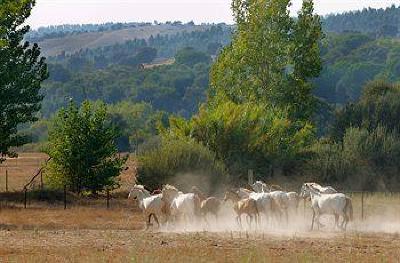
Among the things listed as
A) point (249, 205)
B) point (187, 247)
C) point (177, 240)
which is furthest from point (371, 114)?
point (187, 247)

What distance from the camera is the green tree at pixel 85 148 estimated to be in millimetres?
49812

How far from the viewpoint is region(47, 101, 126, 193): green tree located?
163ft

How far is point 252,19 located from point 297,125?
897 centimetres

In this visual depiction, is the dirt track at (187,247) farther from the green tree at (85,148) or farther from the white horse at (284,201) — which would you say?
the green tree at (85,148)

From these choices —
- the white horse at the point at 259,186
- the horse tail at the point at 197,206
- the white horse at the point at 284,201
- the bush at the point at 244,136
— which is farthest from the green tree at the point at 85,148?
the white horse at the point at 284,201

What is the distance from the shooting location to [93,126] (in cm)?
4984

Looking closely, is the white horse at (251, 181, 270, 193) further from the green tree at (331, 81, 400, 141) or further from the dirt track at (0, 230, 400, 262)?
the green tree at (331, 81, 400, 141)

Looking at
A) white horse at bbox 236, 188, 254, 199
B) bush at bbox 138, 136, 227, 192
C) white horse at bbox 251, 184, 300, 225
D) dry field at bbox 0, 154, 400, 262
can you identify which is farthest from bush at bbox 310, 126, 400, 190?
white horse at bbox 236, 188, 254, 199

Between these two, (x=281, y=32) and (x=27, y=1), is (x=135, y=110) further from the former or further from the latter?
(x=27, y=1)

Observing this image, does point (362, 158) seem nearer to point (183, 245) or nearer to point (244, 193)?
point (244, 193)

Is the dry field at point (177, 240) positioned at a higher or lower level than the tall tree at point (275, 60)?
lower

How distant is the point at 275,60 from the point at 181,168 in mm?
16175

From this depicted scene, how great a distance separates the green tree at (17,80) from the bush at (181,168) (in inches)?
280

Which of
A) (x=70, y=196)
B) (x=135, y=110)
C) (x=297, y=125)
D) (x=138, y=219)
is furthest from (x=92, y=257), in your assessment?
(x=135, y=110)
